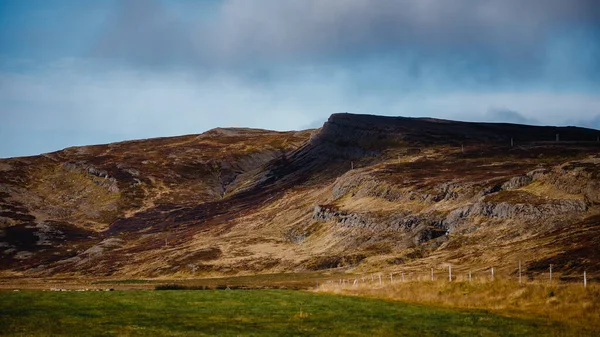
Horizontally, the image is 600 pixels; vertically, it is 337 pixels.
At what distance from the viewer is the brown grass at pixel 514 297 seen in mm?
37844

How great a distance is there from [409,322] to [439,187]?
473 ft

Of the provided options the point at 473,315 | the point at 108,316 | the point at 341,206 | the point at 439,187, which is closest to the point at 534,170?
the point at 439,187

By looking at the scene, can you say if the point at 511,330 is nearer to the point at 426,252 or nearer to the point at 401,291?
the point at 401,291

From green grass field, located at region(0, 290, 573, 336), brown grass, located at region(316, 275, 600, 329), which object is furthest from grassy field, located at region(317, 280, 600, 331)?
green grass field, located at region(0, 290, 573, 336)

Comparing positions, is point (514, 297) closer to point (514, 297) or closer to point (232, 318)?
point (514, 297)

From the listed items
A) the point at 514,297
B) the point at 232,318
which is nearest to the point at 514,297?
the point at 514,297

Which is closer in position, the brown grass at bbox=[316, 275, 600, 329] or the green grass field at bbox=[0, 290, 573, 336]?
the green grass field at bbox=[0, 290, 573, 336]

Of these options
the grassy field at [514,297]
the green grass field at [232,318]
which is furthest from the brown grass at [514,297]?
the green grass field at [232,318]

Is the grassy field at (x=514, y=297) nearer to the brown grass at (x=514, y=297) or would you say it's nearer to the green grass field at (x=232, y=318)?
the brown grass at (x=514, y=297)

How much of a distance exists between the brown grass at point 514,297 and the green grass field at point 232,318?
2.91 m

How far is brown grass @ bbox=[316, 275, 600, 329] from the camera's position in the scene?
3784 centimetres

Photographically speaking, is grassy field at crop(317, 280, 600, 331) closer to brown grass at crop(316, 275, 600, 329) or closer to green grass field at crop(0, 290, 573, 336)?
brown grass at crop(316, 275, 600, 329)

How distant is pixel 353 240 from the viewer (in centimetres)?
16225

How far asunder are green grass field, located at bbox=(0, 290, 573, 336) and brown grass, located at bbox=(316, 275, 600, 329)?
9.54 ft
